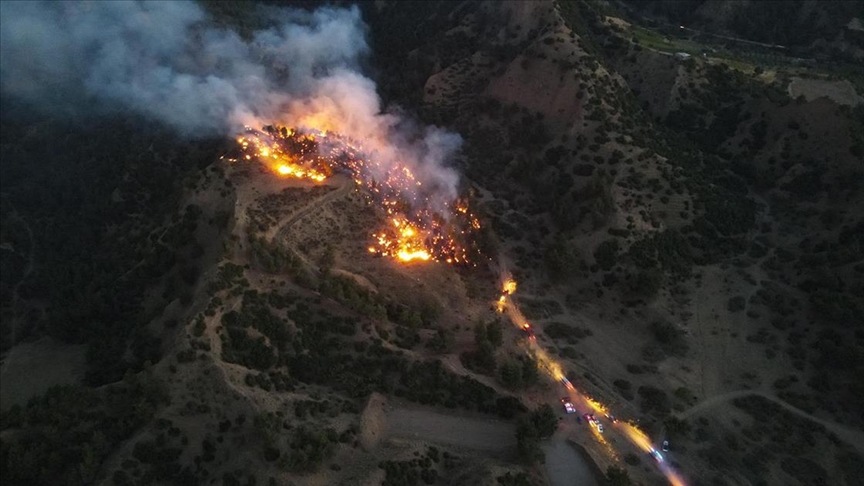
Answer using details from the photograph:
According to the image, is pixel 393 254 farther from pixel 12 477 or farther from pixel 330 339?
pixel 12 477

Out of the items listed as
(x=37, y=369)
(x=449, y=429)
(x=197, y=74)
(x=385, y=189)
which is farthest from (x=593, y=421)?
(x=197, y=74)

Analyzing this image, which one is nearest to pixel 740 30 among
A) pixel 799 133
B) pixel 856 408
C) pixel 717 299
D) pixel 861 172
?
pixel 799 133

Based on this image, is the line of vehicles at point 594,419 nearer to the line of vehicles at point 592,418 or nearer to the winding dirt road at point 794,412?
the line of vehicles at point 592,418

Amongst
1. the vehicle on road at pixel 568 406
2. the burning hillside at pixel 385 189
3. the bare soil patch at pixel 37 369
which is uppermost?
the burning hillside at pixel 385 189

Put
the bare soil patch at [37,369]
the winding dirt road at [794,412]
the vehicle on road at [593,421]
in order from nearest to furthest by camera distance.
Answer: the winding dirt road at [794,412] < the vehicle on road at [593,421] < the bare soil patch at [37,369]

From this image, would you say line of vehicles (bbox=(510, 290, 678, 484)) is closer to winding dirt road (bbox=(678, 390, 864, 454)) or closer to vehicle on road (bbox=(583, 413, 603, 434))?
vehicle on road (bbox=(583, 413, 603, 434))

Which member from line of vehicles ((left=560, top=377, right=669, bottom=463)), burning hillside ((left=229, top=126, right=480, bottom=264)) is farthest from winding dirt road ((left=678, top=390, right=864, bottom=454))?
burning hillside ((left=229, top=126, right=480, bottom=264))


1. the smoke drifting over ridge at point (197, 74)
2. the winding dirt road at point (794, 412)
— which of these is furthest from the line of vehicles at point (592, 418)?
the smoke drifting over ridge at point (197, 74)
